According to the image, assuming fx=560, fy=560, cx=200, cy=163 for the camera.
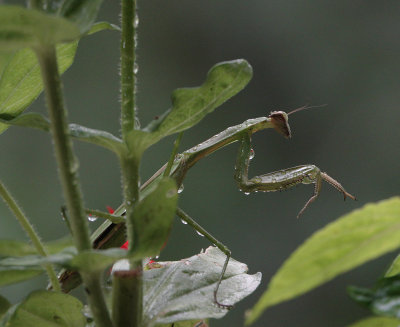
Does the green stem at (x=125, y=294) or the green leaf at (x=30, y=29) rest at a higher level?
the green leaf at (x=30, y=29)

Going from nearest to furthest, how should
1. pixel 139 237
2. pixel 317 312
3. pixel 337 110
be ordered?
1. pixel 139 237
2. pixel 317 312
3. pixel 337 110

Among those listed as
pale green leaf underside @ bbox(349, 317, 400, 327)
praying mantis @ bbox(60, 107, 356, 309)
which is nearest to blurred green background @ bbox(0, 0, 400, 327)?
praying mantis @ bbox(60, 107, 356, 309)

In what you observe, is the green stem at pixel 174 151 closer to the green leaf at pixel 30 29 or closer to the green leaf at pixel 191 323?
the green leaf at pixel 191 323

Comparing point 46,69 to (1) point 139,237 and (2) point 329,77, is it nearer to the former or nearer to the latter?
(1) point 139,237

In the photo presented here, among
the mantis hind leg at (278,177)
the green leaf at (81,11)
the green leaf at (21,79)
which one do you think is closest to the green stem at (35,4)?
the green leaf at (81,11)

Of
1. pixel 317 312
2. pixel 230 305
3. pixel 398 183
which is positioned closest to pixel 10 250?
pixel 230 305

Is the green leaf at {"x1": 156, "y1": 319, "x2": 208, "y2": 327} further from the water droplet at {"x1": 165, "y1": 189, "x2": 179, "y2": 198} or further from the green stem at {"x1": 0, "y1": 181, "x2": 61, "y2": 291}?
the water droplet at {"x1": 165, "y1": 189, "x2": 179, "y2": 198}
